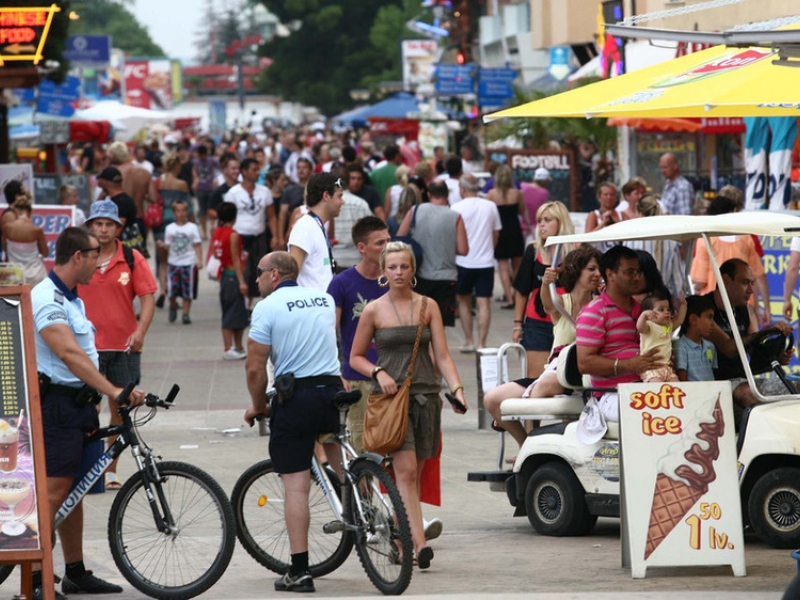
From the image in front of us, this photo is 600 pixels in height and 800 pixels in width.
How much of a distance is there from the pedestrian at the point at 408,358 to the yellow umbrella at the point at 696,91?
1807 millimetres

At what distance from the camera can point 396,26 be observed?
8894 cm

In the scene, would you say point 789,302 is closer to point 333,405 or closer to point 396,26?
point 333,405

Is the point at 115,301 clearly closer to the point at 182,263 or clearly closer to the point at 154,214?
the point at 182,263

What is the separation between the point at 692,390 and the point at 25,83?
1496 cm

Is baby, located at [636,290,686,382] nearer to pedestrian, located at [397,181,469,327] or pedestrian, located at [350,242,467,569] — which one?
pedestrian, located at [350,242,467,569]

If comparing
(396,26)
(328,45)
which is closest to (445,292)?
(396,26)

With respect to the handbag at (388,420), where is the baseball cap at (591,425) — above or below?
below

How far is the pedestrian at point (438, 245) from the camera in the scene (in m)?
14.3

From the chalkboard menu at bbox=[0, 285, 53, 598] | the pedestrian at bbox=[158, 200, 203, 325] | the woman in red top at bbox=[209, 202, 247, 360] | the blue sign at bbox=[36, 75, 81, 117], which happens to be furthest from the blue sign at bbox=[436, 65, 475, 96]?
the chalkboard menu at bbox=[0, 285, 53, 598]

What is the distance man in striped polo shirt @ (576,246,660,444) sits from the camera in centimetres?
829

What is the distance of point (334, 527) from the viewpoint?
293 inches

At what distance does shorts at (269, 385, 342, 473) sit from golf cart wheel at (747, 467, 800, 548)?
88.2 inches

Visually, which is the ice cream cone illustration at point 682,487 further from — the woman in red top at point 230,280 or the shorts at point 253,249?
the shorts at point 253,249

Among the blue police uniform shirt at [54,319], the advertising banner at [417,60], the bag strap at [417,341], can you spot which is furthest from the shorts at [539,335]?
the advertising banner at [417,60]
